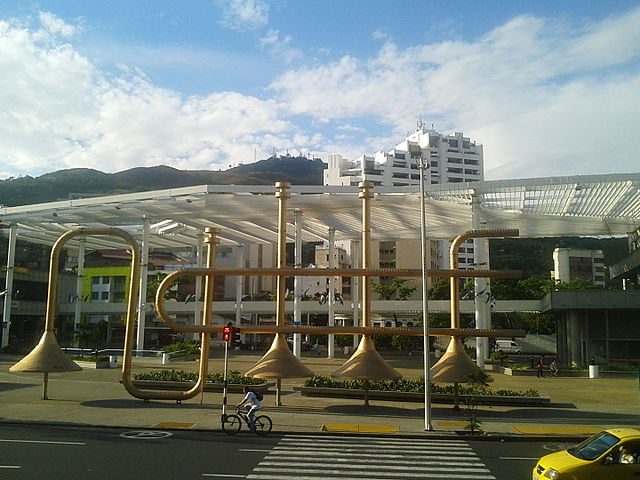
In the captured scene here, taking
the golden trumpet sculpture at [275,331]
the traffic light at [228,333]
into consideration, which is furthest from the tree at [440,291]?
the traffic light at [228,333]

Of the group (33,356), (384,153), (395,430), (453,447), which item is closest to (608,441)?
(453,447)

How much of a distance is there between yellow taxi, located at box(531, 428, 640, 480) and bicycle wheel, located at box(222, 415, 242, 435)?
9620mm

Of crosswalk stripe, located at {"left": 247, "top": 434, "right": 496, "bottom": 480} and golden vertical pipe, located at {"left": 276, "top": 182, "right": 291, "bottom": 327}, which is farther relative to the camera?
golden vertical pipe, located at {"left": 276, "top": 182, "right": 291, "bottom": 327}

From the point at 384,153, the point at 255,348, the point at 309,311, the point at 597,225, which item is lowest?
the point at 255,348

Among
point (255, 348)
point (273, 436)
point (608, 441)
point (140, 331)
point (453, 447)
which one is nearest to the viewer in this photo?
point (608, 441)

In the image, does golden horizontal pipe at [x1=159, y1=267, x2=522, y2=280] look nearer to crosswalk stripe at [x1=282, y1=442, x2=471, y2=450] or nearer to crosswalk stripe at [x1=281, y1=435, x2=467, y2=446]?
crosswalk stripe at [x1=281, y1=435, x2=467, y2=446]

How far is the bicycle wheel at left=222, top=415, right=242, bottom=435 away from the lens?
17.5 m

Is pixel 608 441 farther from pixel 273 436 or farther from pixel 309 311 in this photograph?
pixel 309 311

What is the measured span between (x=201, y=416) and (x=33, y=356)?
8.18 meters

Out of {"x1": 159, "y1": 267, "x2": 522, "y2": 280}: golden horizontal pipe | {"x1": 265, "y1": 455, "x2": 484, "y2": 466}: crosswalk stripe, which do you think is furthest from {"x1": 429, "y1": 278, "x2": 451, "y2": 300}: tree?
{"x1": 265, "y1": 455, "x2": 484, "y2": 466}: crosswalk stripe

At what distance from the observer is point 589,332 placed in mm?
43031

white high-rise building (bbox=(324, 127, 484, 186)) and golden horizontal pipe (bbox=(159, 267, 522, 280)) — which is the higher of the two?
white high-rise building (bbox=(324, 127, 484, 186))

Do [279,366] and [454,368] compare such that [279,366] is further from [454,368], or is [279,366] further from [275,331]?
[454,368]

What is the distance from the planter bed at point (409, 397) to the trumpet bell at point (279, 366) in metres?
2.56
